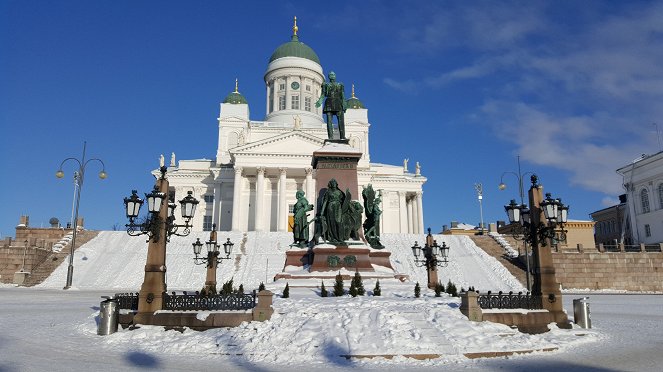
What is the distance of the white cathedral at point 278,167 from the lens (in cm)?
6084

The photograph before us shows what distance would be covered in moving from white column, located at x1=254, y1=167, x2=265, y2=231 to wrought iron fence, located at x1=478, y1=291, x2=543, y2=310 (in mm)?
48306

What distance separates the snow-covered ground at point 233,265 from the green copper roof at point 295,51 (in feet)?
147

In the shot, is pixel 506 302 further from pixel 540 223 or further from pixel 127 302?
pixel 127 302

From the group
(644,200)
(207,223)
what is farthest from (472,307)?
(644,200)

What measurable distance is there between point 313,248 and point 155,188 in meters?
6.74

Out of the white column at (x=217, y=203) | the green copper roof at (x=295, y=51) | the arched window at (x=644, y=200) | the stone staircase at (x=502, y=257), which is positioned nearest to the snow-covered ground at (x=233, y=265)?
the stone staircase at (x=502, y=257)

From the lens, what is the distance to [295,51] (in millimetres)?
80938

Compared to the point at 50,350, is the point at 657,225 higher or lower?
higher

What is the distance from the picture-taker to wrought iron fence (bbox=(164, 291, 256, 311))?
11531 millimetres

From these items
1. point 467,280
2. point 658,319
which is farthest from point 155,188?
point 467,280

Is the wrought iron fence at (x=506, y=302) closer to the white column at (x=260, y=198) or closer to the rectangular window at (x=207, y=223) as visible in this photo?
the white column at (x=260, y=198)

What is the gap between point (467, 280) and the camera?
1283 inches

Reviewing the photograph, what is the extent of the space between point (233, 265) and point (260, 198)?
82.4 ft

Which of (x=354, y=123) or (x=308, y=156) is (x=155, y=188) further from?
(x=354, y=123)
